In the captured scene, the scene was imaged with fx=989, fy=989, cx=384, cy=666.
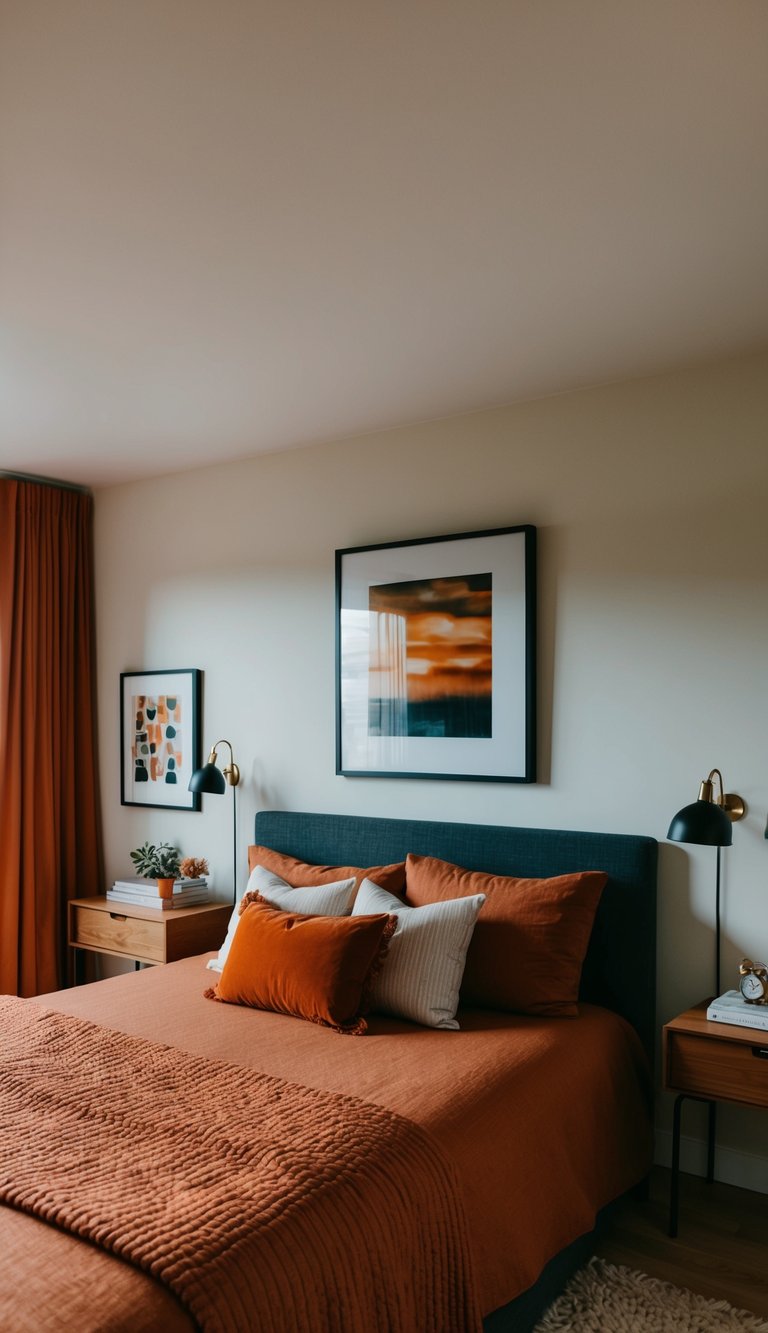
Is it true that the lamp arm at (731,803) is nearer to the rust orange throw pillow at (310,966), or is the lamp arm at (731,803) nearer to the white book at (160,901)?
the rust orange throw pillow at (310,966)

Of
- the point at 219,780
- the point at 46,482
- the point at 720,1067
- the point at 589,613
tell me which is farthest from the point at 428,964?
the point at 46,482

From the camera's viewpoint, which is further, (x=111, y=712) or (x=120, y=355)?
(x=111, y=712)

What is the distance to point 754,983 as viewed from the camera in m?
2.84

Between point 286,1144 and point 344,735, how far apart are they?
2.07 meters

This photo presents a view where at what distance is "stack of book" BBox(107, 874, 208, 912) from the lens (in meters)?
4.19

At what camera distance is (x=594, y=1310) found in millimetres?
2430

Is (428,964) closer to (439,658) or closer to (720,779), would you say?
(720,779)

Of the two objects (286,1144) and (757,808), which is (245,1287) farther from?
(757,808)

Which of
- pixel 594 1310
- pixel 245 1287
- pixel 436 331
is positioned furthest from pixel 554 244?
pixel 594 1310

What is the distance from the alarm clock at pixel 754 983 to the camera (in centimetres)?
283

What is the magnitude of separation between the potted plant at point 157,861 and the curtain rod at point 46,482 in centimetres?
179

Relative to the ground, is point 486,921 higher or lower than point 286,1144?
higher

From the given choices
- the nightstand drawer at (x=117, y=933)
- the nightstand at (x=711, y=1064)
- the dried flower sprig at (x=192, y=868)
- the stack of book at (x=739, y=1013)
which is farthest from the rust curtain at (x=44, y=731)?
the stack of book at (x=739, y=1013)

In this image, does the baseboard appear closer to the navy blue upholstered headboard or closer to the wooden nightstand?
the navy blue upholstered headboard
